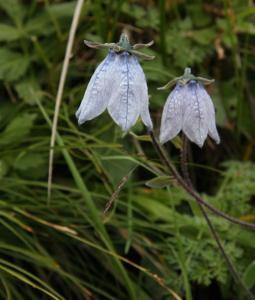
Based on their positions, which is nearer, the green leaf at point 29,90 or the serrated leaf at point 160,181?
the serrated leaf at point 160,181

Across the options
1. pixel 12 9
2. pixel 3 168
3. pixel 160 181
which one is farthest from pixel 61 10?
pixel 160 181

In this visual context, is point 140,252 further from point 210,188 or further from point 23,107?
point 23,107

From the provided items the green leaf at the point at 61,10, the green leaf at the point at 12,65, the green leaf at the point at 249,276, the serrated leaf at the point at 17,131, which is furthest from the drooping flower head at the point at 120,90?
the green leaf at the point at 61,10

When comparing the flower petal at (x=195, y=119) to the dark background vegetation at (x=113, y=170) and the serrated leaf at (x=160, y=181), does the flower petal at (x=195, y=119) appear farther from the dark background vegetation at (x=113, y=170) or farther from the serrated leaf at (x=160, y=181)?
the dark background vegetation at (x=113, y=170)

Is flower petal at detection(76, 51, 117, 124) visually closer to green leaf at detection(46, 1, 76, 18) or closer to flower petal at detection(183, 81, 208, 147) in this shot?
flower petal at detection(183, 81, 208, 147)

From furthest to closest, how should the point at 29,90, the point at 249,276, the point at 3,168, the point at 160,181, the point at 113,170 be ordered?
the point at 29,90 < the point at 113,170 < the point at 3,168 < the point at 249,276 < the point at 160,181

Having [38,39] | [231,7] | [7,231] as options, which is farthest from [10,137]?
[231,7]

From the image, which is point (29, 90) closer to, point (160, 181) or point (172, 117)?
point (160, 181)

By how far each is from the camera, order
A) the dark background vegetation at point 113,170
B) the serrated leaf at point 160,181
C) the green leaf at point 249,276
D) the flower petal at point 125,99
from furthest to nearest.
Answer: the dark background vegetation at point 113,170 < the green leaf at point 249,276 < the serrated leaf at point 160,181 < the flower petal at point 125,99
